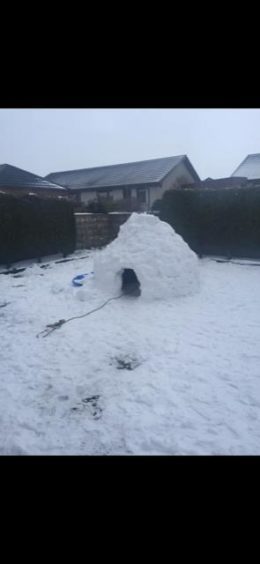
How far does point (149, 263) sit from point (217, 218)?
19.5ft

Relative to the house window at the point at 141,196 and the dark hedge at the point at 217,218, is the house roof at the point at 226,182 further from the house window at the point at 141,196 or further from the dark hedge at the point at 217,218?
the dark hedge at the point at 217,218

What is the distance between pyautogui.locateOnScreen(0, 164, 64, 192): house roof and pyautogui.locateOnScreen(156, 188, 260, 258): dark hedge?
11748mm

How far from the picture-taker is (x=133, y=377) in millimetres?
3816

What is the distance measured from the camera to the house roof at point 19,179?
19859mm

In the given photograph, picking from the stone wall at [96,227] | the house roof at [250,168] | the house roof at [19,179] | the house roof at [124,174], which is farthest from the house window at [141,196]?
the stone wall at [96,227]

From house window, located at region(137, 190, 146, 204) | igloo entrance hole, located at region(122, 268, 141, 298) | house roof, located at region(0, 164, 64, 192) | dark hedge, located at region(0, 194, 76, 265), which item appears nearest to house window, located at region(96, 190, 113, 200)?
house window, located at region(137, 190, 146, 204)

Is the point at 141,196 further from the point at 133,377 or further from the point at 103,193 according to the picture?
the point at 133,377

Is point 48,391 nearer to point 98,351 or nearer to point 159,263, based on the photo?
point 98,351

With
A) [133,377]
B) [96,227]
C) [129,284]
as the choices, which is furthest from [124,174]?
[133,377]

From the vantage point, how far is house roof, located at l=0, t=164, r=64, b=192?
782 inches

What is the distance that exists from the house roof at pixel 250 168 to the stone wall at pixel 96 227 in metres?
11.3
